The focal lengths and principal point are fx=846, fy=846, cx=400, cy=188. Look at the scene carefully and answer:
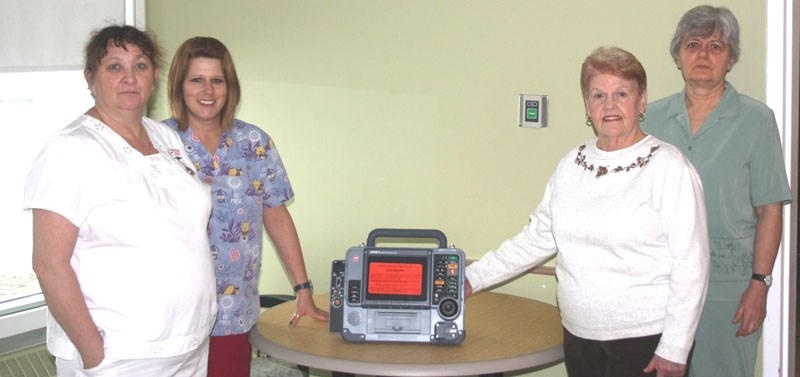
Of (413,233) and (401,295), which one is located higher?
(413,233)

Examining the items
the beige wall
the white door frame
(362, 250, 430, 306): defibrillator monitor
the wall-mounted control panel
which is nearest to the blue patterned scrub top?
(362, 250, 430, 306): defibrillator monitor

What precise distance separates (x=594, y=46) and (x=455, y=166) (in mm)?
656

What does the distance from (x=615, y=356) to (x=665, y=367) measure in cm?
12

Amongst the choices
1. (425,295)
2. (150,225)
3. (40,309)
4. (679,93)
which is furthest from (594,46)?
(40,309)

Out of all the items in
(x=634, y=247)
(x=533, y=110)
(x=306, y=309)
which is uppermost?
(x=533, y=110)

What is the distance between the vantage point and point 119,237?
1.84 m

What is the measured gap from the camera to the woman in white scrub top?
70.3 inches

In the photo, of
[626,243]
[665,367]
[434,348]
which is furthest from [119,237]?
[665,367]

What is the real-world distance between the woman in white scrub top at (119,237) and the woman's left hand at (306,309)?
0.47 m

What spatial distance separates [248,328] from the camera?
2.46 m

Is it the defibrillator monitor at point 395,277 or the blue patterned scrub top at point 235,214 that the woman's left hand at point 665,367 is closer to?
the defibrillator monitor at point 395,277

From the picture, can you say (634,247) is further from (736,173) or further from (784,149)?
(784,149)

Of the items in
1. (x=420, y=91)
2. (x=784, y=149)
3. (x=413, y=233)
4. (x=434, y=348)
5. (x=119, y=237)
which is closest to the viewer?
(x=119, y=237)

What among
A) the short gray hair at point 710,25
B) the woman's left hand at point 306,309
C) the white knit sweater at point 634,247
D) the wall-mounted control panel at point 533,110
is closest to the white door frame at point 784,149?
the short gray hair at point 710,25
